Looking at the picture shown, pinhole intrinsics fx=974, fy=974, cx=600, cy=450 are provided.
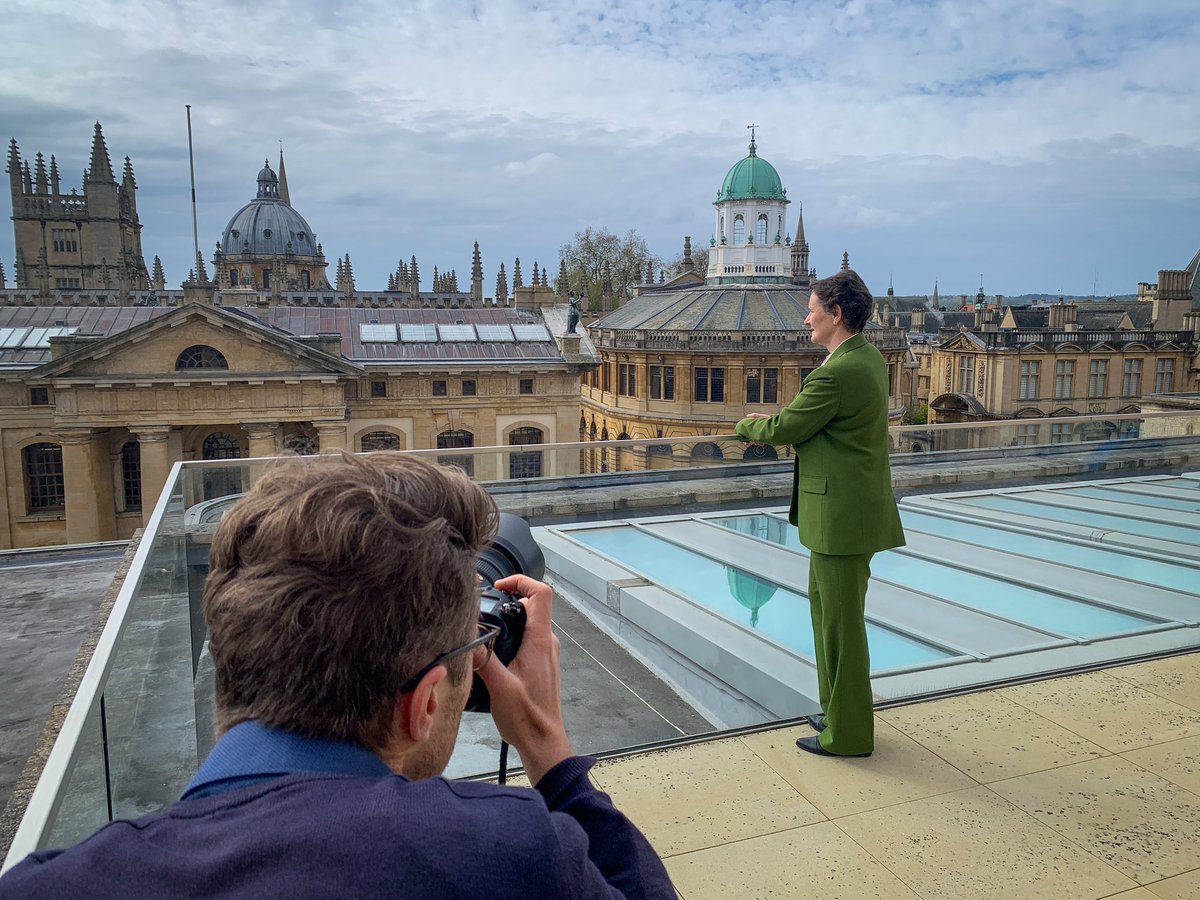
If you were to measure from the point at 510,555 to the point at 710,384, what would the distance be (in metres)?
52.0

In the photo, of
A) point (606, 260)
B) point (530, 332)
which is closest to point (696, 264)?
point (606, 260)

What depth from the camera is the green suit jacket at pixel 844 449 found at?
13.2 ft

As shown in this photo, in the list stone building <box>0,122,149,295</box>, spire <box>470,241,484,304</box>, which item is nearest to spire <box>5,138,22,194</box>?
stone building <box>0,122,149,295</box>

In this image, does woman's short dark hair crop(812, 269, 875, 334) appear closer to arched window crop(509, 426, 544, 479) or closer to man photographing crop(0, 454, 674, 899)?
man photographing crop(0, 454, 674, 899)

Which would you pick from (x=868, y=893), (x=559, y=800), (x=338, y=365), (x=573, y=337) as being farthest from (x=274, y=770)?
(x=573, y=337)

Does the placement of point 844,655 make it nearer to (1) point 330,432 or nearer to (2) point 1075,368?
(1) point 330,432

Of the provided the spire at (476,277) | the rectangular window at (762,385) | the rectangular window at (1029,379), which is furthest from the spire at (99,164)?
the rectangular window at (1029,379)

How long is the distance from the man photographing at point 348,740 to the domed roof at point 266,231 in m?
102

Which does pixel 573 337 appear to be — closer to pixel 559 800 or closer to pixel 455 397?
pixel 455 397

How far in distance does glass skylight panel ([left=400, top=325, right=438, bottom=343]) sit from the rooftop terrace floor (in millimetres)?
38515

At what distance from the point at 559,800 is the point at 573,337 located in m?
40.5

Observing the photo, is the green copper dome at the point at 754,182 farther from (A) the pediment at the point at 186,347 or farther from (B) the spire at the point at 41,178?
(B) the spire at the point at 41,178

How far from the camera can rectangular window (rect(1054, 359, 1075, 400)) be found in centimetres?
5366

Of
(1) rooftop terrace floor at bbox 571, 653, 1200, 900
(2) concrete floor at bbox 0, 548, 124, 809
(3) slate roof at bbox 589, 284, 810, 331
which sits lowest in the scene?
(2) concrete floor at bbox 0, 548, 124, 809
